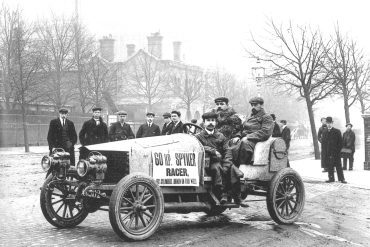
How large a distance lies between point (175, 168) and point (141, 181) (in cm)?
83

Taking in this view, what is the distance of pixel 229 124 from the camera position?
922cm

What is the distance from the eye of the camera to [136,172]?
6.64 meters

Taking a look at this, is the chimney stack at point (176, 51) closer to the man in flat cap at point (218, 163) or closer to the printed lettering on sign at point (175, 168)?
the man in flat cap at point (218, 163)

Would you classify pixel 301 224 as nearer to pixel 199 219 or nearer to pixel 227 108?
pixel 199 219

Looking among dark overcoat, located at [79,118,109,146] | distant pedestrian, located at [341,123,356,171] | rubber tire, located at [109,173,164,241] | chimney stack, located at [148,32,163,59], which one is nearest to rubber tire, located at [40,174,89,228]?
rubber tire, located at [109,173,164,241]

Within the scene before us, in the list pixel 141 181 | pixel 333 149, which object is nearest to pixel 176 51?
pixel 333 149

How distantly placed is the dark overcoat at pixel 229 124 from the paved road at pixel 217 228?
1.44 m

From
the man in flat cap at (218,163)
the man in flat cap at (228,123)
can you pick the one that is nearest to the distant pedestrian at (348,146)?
the man in flat cap at (228,123)

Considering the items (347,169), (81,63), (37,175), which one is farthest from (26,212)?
(81,63)

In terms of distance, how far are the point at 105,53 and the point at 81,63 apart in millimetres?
12123

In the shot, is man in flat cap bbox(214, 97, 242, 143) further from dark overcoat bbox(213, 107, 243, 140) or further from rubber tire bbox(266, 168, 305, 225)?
rubber tire bbox(266, 168, 305, 225)

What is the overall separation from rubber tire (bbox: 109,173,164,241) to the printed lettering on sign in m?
0.40

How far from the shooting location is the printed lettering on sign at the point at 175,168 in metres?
7.11

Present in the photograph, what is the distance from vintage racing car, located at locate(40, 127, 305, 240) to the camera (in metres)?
6.64
